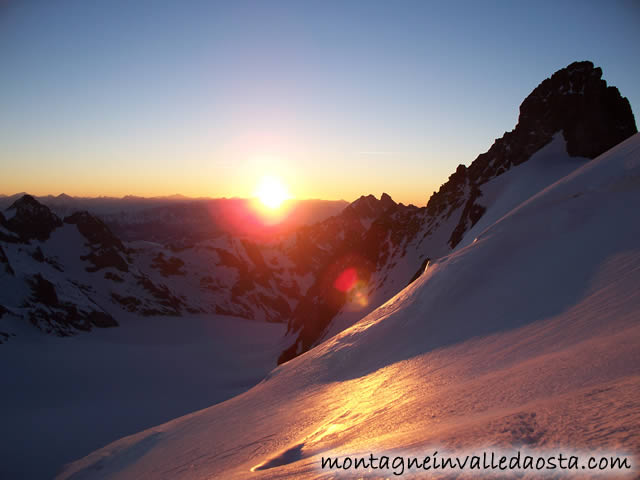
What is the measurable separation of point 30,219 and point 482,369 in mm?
125542

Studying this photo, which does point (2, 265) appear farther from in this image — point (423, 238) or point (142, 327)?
point (423, 238)

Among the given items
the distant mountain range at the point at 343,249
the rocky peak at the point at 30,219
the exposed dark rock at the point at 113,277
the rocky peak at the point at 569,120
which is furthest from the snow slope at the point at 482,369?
the rocky peak at the point at 30,219

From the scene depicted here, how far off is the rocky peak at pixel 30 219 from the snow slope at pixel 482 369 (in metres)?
103

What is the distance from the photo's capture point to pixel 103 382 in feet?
173

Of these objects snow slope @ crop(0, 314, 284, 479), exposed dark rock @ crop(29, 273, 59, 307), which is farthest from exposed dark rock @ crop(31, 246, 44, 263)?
snow slope @ crop(0, 314, 284, 479)

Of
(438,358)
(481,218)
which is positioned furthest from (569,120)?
(438,358)

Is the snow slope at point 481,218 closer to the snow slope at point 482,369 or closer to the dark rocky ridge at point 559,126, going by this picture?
the dark rocky ridge at point 559,126

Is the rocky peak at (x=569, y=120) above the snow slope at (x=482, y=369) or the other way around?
above

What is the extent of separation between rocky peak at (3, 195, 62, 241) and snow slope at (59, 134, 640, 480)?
103 metres

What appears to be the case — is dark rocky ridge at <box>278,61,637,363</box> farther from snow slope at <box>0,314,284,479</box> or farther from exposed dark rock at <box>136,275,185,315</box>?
exposed dark rock at <box>136,275,185,315</box>

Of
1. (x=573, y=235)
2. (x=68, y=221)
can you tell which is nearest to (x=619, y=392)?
(x=573, y=235)

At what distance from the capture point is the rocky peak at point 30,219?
9881 centimetres

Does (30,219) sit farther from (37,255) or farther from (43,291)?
(43,291)

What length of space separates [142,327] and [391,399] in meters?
92.8
